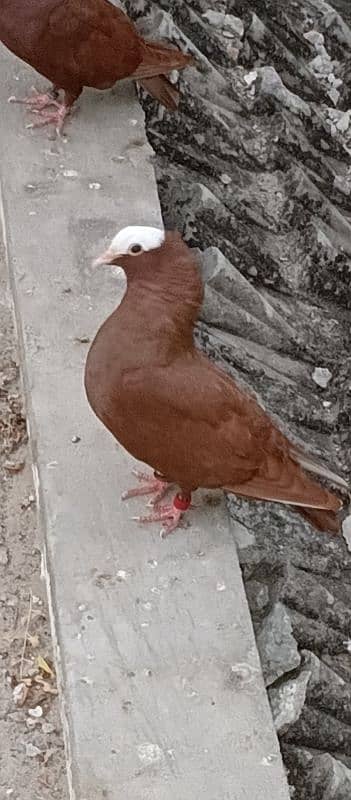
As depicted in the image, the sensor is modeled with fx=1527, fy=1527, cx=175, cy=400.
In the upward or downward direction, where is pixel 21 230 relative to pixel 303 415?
upward

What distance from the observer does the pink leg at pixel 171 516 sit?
10.5 ft

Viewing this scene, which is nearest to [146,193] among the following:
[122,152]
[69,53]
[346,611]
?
[122,152]

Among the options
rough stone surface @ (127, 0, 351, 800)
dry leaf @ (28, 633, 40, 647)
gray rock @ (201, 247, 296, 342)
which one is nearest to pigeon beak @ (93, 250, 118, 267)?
rough stone surface @ (127, 0, 351, 800)

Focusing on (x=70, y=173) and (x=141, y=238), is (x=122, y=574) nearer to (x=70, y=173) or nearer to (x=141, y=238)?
(x=141, y=238)

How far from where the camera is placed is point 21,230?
384 cm

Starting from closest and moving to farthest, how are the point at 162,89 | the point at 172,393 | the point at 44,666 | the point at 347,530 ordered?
the point at 172,393 < the point at 44,666 < the point at 347,530 < the point at 162,89

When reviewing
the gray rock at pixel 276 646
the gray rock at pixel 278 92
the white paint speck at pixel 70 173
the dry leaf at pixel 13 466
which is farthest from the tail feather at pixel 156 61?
the gray rock at pixel 276 646

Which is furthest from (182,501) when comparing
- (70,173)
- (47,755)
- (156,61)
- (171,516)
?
(156,61)

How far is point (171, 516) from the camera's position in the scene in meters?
3.23

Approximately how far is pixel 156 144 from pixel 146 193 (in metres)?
0.82

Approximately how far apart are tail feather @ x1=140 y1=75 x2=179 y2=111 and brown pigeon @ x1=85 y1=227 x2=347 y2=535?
64.3 inches

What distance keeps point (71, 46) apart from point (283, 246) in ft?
3.24

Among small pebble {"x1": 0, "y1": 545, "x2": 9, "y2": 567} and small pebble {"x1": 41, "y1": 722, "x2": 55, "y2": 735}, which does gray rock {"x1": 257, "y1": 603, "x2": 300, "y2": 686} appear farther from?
small pebble {"x1": 0, "y1": 545, "x2": 9, "y2": 567}

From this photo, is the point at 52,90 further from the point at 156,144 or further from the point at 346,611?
the point at 346,611
